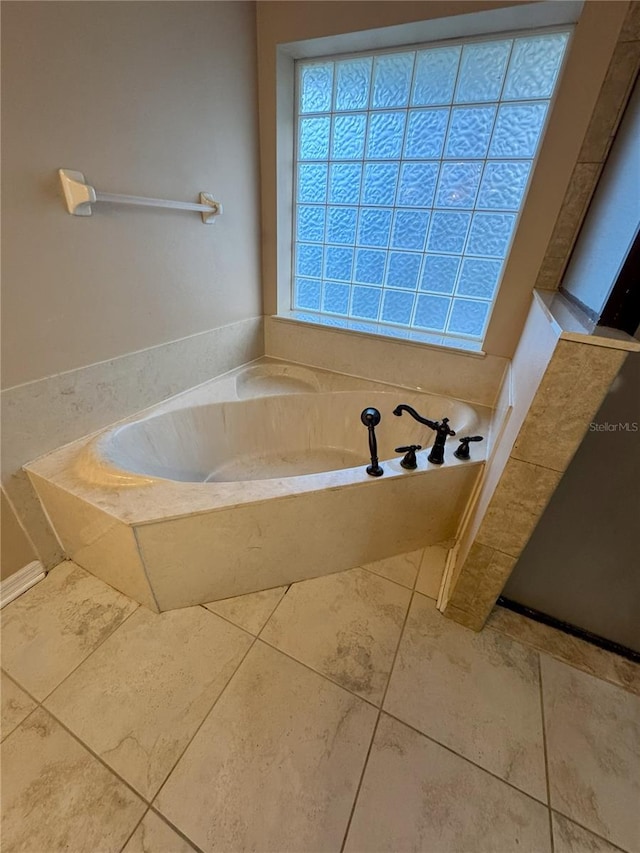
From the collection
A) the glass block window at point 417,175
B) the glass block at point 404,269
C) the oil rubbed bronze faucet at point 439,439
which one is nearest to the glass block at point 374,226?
the glass block window at point 417,175

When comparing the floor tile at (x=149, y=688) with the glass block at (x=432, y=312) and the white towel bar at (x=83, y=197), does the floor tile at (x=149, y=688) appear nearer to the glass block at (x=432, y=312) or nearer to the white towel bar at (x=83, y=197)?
the white towel bar at (x=83, y=197)

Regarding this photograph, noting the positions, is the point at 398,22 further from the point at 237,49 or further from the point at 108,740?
the point at 108,740

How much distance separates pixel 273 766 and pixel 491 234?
7.17 feet

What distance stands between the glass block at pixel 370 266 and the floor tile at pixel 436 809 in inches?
79.7

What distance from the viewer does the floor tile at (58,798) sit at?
778mm

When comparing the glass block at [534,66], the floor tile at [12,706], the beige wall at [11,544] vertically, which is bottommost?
the floor tile at [12,706]

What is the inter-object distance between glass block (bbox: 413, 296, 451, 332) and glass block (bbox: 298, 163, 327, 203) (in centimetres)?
82

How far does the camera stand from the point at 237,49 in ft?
4.88

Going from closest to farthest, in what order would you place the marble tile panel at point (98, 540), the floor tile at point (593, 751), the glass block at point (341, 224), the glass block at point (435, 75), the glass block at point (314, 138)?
the floor tile at point (593, 751), the marble tile panel at point (98, 540), the glass block at point (435, 75), the glass block at point (314, 138), the glass block at point (341, 224)

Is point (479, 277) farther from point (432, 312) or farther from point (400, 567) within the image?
Result: point (400, 567)

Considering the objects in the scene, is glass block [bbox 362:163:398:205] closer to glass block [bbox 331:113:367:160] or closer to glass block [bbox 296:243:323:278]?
glass block [bbox 331:113:367:160]

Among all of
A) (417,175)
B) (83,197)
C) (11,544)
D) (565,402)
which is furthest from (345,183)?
(11,544)

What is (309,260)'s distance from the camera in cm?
210

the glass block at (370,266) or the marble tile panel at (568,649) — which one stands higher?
the glass block at (370,266)
